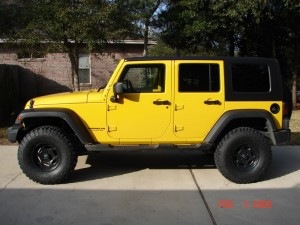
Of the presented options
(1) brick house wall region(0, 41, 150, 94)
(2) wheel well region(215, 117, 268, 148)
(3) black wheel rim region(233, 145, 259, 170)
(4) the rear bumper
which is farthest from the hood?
(1) brick house wall region(0, 41, 150, 94)

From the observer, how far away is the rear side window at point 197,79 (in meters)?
6.72

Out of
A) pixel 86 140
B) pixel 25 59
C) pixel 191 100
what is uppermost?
pixel 25 59

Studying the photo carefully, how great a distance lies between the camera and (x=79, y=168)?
7531 mm

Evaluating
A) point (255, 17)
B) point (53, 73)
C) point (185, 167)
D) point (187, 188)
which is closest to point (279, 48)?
point (255, 17)

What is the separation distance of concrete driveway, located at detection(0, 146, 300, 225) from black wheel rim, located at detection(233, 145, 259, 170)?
1.03 feet

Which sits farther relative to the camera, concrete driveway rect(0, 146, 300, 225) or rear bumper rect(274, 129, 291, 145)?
rear bumper rect(274, 129, 291, 145)

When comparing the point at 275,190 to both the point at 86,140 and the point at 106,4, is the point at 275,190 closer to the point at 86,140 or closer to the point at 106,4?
the point at 86,140

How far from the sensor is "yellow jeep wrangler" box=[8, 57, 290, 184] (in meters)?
6.63

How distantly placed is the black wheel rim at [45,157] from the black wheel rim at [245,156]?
2.62 meters

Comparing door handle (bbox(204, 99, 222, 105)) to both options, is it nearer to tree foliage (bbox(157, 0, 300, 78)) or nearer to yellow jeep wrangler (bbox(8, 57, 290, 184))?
yellow jeep wrangler (bbox(8, 57, 290, 184))

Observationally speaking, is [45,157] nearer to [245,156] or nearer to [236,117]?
[236,117]

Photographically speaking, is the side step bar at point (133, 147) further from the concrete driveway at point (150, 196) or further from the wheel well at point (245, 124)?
the concrete driveway at point (150, 196)

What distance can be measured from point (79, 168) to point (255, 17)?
10.2 metres

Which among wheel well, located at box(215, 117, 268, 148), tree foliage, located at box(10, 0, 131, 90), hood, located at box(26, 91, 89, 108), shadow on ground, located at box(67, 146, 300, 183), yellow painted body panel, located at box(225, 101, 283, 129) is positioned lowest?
shadow on ground, located at box(67, 146, 300, 183)
